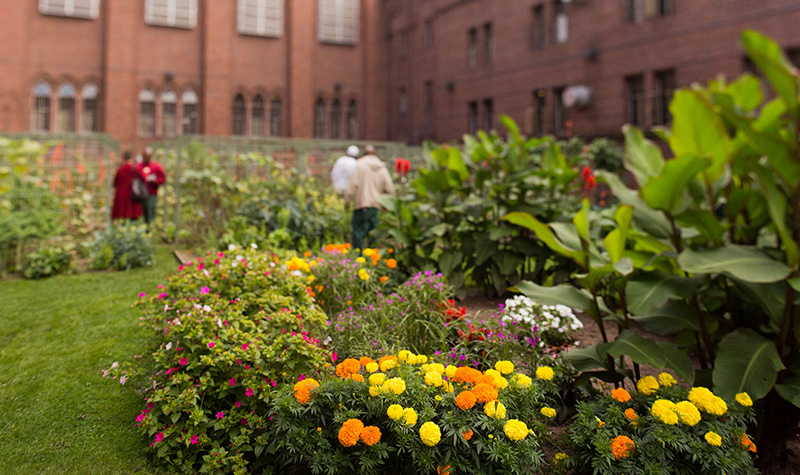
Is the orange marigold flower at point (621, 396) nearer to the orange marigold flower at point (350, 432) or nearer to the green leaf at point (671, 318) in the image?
the green leaf at point (671, 318)

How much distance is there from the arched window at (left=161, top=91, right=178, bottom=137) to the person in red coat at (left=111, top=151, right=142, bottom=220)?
17384 millimetres

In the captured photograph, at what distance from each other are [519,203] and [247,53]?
26.2 metres

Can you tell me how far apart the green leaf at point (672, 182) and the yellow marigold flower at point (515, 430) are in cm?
151

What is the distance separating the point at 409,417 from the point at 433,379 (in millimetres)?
291

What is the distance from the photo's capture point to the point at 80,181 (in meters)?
11.5

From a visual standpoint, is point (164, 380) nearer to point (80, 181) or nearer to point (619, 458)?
point (619, 458)

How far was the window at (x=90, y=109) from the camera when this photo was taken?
1027 inches

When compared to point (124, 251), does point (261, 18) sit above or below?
above

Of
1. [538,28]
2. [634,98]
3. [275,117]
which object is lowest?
[634,98]

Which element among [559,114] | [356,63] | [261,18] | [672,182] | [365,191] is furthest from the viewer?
[356,63]

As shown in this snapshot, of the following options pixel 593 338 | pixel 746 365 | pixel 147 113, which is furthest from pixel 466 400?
pixel 147 113

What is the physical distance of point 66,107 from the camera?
25.9 metres

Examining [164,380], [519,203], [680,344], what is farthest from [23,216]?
[680,344]

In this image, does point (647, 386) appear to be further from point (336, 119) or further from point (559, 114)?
point (336, 119)
